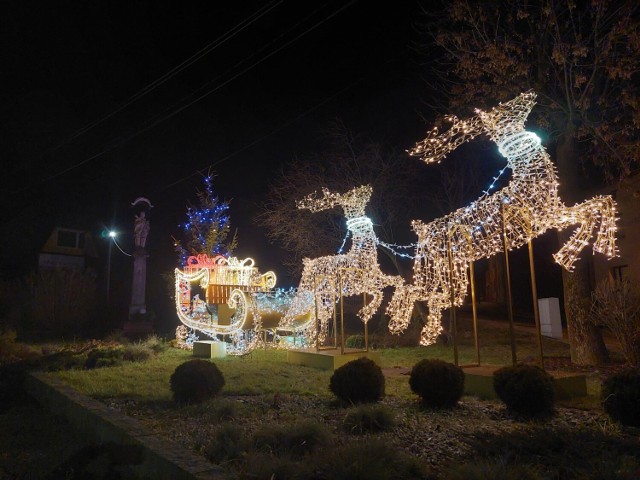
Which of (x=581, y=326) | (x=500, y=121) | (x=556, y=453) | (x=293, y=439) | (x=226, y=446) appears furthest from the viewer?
(x=581, y=326)

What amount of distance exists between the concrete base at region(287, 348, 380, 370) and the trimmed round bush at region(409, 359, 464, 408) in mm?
3850

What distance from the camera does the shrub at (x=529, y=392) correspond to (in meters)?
6.09

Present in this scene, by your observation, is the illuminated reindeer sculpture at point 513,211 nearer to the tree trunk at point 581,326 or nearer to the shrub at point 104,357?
the tree trunk at point 581,326

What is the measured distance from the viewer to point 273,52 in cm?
977

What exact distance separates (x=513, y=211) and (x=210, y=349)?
8081mm

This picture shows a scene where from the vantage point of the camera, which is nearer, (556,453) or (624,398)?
(556,453)

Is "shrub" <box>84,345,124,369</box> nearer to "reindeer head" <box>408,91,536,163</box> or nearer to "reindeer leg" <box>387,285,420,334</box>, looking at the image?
"reindeer leg" <box>387,285,420,334</box>

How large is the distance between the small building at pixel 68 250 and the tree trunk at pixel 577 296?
28911 mm

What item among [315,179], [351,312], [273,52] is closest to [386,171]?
[315,179]

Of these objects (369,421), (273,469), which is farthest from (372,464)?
(369,421)

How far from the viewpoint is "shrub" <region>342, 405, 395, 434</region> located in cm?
566

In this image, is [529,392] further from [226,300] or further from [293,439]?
[226,300]

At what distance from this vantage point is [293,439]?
5035mm

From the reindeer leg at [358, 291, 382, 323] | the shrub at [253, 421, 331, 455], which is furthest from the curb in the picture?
the reindeer leg at [358, 291, 382, 323]
